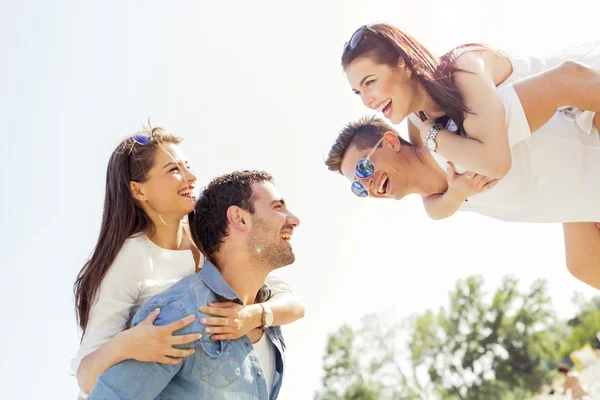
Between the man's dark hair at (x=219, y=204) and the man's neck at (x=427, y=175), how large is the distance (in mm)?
1326

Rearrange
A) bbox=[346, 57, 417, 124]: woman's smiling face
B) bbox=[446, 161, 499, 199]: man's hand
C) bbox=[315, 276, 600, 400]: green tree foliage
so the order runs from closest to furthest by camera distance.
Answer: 1. bbox=[346, 57, 417, 124]: woman's smiling face
2. bbox=[446, 161, 499, 199]: man's hand
3. bbox=[315, 276, 600, 400]: green tree foliage

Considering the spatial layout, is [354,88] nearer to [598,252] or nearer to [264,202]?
[264,202]

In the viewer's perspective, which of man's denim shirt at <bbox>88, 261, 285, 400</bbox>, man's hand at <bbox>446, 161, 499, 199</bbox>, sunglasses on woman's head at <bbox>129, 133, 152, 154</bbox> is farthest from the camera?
sunglasses on woman's head at <bbox>129, 133, 152, 154</bbox>

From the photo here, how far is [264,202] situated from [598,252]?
265cm

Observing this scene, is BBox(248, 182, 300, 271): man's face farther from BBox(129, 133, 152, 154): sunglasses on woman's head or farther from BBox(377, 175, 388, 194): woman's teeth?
BBox(377, 175, 388, 194): woman's teeth

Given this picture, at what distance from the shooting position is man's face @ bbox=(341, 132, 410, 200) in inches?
218

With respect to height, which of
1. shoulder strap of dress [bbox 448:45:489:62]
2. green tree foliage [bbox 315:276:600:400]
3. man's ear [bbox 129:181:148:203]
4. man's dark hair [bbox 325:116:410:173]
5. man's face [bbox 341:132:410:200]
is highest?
shoulder strap of dress [bbox 448:45:489:62]

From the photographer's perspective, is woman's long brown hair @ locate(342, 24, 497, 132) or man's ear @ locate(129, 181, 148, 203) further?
man's ear @ locate(129, 181, 148, 203)

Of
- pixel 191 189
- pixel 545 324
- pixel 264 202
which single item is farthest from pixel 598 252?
pixel 545 324

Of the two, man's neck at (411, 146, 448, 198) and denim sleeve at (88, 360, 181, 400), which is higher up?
man's neck at (411, 146, 448, 198)

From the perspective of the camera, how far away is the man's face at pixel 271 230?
4.45m

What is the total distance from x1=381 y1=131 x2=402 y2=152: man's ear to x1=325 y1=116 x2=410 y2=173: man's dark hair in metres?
0.06

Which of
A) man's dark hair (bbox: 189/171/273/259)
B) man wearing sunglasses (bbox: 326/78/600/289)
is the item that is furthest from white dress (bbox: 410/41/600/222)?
man's dark hair (bbox: 189/171/273/259)

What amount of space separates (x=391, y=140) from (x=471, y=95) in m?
1.64
